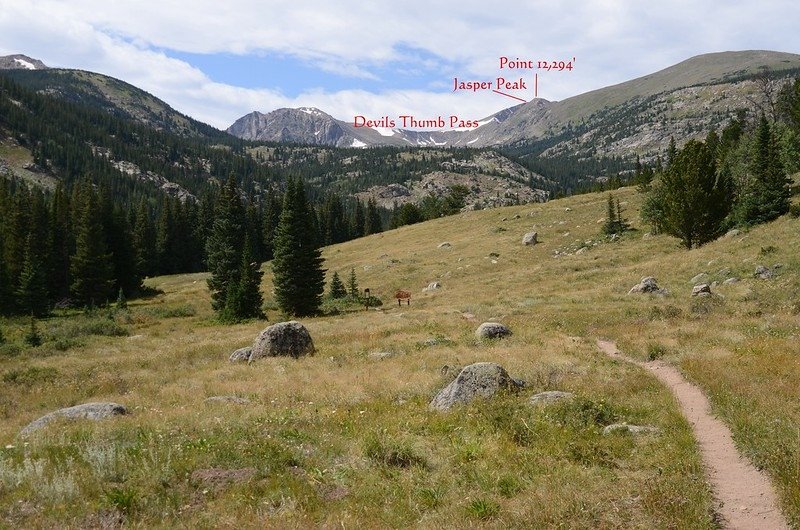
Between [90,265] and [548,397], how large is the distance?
6942 cm

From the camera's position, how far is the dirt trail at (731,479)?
22.6 feet

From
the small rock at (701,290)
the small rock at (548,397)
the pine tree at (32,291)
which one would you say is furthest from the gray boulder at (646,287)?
the pine tree at (32,291)

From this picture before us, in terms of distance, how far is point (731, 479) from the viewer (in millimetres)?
8195

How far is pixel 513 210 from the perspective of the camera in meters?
95.5

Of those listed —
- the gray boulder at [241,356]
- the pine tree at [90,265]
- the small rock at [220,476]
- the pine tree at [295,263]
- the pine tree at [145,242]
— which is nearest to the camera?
the small rock at [220,476]

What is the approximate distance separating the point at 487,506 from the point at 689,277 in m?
34.6

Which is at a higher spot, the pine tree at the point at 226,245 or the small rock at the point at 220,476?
the pine tree at the point at 226,245

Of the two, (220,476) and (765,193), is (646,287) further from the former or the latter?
(220,476)

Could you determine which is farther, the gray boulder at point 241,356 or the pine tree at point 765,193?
the pine tree at point 765,193

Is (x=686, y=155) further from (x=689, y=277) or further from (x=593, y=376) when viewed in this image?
(x=593, y=376)

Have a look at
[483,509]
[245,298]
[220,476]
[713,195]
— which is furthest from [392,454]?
[713,195]

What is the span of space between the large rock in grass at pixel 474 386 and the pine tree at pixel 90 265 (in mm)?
65201

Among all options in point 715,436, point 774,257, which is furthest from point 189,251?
point 715,436

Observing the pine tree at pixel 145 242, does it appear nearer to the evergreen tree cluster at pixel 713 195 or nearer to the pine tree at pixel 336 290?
the pine tree at pixel 336 290
